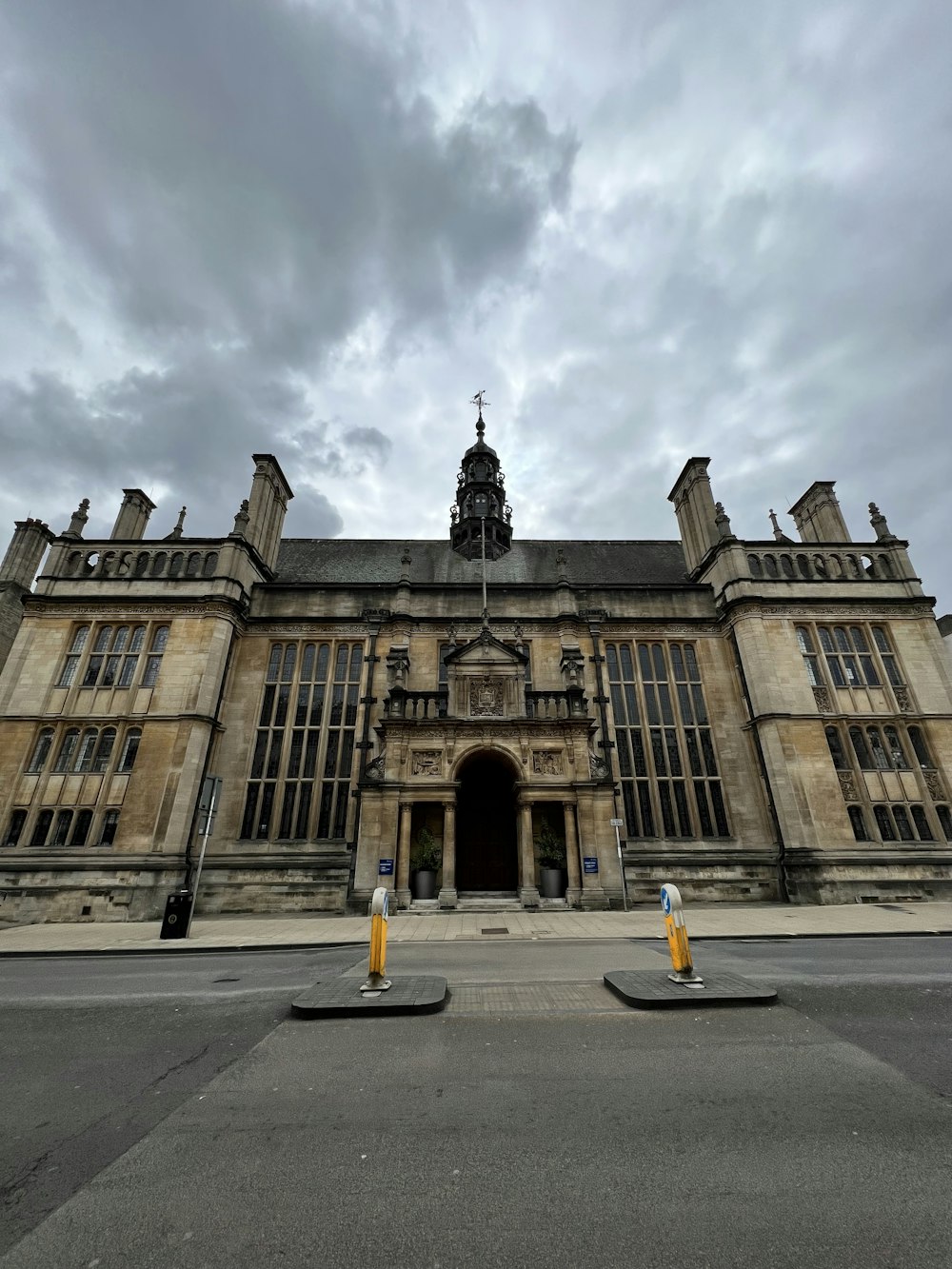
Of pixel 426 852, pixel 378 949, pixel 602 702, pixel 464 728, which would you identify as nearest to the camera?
pixel 378 949

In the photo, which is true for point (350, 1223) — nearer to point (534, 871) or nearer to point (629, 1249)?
point (629, 1249)

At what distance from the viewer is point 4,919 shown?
17.1 meters

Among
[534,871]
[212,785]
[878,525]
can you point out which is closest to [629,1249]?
[212,785]

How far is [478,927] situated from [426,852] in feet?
16.6

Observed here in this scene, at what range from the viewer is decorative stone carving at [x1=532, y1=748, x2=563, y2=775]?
61.5 ft

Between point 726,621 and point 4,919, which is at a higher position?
point 726,621

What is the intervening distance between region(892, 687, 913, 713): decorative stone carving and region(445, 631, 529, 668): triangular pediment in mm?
15597

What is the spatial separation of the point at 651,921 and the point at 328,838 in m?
11.9

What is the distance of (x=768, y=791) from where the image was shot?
20188mm

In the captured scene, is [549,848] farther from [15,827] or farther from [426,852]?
[15,827]

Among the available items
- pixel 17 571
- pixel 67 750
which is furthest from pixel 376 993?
pixel 17 571

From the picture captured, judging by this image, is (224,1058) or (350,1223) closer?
(350,1223)

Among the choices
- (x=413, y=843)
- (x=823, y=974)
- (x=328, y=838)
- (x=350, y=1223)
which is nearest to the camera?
(x=350, y=1223)

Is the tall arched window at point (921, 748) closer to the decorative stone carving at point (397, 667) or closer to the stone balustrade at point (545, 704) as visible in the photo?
the stone balustrade at point (545, 704)
